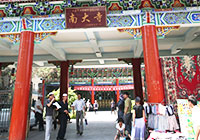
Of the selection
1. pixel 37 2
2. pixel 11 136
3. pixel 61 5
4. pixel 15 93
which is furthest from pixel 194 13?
pixel 11 136

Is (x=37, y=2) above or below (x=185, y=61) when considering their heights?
above

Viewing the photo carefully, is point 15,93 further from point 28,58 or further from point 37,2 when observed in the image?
point 37,2

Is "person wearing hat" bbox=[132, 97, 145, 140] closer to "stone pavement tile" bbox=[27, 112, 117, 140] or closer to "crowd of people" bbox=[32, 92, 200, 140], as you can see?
"crowd of people" bbox=[32, 92, 200, 140]

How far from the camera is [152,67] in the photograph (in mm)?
4578

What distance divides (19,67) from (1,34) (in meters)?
1.43

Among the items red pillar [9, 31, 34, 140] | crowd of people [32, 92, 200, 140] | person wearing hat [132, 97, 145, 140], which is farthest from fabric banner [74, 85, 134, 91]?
person wearing hat [132, 97, 145, 140]

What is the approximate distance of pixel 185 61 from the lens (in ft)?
18.0

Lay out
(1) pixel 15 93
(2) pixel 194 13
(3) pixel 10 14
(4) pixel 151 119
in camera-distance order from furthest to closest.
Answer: (3) pixel 10 14 → (2) pixel 194 13 → (1) pixel 15 93 → (4) pixel 151 119

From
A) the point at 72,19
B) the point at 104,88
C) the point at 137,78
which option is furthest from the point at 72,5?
the point at 104,88

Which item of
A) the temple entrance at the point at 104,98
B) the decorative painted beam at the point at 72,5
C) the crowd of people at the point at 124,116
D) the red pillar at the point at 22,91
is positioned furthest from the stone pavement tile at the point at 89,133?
the temple entrance at the point at 104,98

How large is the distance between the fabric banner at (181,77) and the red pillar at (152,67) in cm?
81

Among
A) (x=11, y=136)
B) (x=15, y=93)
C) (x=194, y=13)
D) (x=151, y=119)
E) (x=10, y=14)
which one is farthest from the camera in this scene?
(x=10, y=14)

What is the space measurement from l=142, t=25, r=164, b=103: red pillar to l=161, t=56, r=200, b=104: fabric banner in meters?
0.81

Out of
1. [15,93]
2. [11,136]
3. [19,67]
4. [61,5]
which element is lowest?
[11,136]
